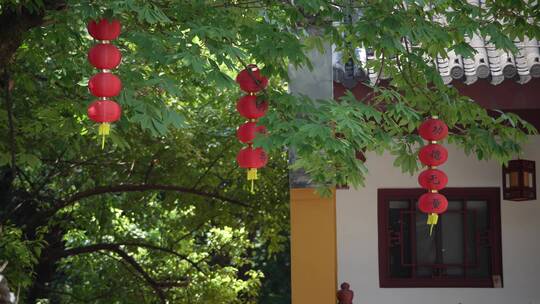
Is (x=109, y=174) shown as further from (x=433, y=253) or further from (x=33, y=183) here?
(x=433, y=253)

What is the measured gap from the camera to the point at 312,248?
332 inches

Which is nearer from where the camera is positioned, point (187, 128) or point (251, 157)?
point (251, 157)

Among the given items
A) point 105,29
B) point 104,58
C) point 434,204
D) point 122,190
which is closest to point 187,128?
point 122,190

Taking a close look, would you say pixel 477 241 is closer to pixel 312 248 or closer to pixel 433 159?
pixel 312 248

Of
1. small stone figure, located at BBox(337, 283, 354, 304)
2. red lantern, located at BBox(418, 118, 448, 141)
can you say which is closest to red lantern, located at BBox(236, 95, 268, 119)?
red lantern, located at BBox(418, 118, 448, 141)

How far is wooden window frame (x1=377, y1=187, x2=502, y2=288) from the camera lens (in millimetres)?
9727

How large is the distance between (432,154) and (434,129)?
8.2 inches

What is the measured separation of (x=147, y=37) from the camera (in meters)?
6.31

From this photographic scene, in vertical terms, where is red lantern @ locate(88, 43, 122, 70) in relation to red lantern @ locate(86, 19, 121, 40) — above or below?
below

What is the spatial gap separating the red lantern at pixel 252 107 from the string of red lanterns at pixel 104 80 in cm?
83

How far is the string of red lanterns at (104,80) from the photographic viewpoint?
5.69m

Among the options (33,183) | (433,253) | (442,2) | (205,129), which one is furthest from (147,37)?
(33,183)

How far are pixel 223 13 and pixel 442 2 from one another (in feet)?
4.54

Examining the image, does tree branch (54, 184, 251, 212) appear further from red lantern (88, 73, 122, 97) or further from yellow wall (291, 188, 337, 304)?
red lantern (88, 73, 122, 97)
